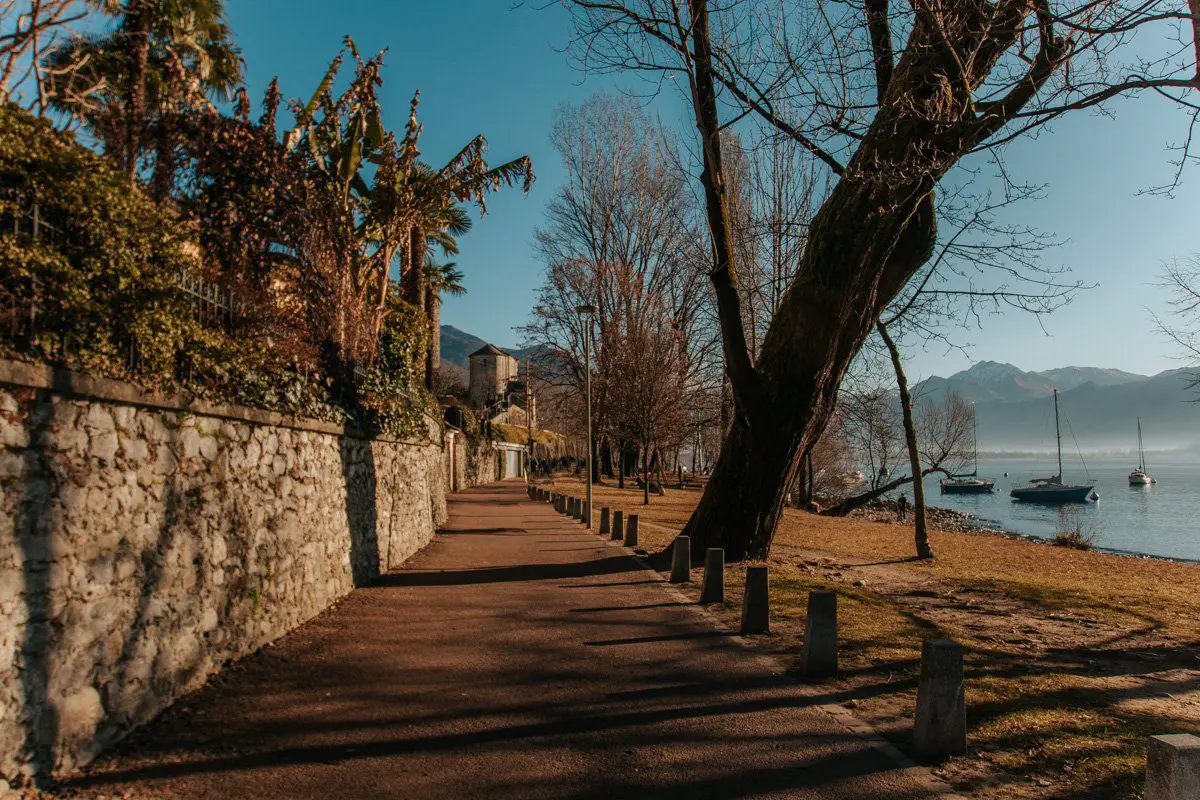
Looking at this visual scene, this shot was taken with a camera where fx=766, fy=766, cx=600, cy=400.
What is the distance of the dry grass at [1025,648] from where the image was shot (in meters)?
4.60

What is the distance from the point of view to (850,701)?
18.6 feet

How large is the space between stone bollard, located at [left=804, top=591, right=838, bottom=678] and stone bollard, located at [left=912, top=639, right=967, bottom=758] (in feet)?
5.30

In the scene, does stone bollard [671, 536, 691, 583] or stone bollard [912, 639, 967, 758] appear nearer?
stone bollard [912, 639, 967, 758]

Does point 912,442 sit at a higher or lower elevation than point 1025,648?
higher

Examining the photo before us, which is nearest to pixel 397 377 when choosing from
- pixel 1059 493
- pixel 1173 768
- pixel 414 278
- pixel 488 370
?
pixel 1173 768

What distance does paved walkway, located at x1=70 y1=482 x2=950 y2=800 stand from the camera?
163 inches

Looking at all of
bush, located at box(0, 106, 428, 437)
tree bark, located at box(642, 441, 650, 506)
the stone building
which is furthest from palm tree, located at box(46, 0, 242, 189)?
the stone building

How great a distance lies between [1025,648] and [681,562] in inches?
183

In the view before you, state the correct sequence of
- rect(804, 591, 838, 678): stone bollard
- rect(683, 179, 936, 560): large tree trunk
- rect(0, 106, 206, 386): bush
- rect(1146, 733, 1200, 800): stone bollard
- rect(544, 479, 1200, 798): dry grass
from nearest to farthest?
rect(1146, 733, 1200, 800): stone bollard
rect(0, 106, 206, 386): bush
rect(544, 479, 1200, 798): dry grass
rect(804, 591, 838, 678): stone bollard
rect(683, 179, 936, 560): large tree trunk

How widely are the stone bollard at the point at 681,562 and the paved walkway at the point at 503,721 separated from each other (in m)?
2.27

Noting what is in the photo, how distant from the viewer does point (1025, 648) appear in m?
7.80

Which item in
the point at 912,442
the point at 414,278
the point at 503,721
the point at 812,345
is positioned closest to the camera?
the point at 503,721

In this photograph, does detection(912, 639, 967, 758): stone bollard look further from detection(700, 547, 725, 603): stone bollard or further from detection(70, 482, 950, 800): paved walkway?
detection(700, 547, 725, 603): stone bollard

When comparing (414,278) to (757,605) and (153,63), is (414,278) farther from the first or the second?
(757,605)
